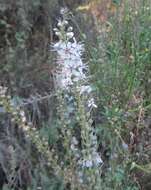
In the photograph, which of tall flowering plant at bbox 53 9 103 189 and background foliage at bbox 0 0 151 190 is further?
background foliage at bbox 0 0 151 190

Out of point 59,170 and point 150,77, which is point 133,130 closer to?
point 150,77

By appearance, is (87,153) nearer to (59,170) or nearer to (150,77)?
(59,170)

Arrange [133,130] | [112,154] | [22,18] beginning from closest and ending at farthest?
[112,154] < [133,130] < [22,18]

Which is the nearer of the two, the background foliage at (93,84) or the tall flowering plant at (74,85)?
the tall flowering plant at (74,85)

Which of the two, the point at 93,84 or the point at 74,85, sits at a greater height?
the point at 74,85

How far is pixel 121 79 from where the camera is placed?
3.01m

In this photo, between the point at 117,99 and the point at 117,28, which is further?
the point at 117,28

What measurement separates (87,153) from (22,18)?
50.4 inches

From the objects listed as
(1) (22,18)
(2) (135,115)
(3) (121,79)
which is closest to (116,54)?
(3) (121,79)

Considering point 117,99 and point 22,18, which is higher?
point 22,18

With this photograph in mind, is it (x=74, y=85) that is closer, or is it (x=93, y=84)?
(x=74, y=85)

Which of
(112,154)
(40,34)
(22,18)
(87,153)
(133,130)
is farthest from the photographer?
(40,34)

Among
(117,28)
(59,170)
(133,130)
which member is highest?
(117,28)

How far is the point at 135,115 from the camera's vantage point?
9.46ft
